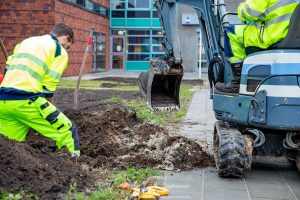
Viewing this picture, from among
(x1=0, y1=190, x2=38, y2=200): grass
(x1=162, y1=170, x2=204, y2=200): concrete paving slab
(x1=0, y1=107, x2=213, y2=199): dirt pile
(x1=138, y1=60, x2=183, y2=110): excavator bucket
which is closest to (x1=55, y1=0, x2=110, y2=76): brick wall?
(x1=138, y1=60, x2=183, y2=110): excavator bucket

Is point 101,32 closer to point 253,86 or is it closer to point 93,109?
point 93,109

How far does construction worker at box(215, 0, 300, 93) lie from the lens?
6273 mm

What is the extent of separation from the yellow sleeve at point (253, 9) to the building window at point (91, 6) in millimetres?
23995

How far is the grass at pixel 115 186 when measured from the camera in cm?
532

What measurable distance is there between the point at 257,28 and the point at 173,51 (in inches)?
109

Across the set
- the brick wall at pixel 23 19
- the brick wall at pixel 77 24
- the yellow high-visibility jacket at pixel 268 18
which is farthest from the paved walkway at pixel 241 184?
the brick wall at pixel 77 24

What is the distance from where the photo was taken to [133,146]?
812 cm

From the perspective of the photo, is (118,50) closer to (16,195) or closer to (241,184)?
(241,184)

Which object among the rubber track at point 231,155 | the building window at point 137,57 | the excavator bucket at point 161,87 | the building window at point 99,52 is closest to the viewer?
the rubber track at point 231,155

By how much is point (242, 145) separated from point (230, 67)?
4.90 ft

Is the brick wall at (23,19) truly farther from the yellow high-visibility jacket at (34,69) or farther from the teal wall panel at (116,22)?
the yellow high-visibility jacket at (34,69)

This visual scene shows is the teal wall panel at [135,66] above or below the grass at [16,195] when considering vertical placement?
below

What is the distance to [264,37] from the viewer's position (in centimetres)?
652

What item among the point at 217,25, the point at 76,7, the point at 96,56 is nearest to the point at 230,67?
the point at 217,25
